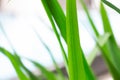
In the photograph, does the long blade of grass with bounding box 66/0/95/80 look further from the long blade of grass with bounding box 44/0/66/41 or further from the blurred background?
the blurred background

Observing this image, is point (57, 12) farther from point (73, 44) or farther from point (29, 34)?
point (29, 34)

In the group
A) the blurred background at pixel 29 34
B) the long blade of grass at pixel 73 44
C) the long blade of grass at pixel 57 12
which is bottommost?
the long blade of grass at pixel 73 44

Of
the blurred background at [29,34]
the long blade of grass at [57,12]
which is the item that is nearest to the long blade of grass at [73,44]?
the long blade of grass at [57,12]

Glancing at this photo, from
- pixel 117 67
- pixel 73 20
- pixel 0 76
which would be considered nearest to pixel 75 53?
pixel 73 20

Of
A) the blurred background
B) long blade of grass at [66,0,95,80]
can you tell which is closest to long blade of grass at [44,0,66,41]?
long blade of grass at [66,0,95,80]

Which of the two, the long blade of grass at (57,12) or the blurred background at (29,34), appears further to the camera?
the blurred background at (29,34)

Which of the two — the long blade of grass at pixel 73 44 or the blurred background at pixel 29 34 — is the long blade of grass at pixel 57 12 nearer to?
the long blade of grass at pixel 73 44

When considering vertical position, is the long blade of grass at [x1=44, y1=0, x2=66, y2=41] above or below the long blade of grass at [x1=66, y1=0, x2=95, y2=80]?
above

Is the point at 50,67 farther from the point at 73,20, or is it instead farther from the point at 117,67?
the point at 73,20
